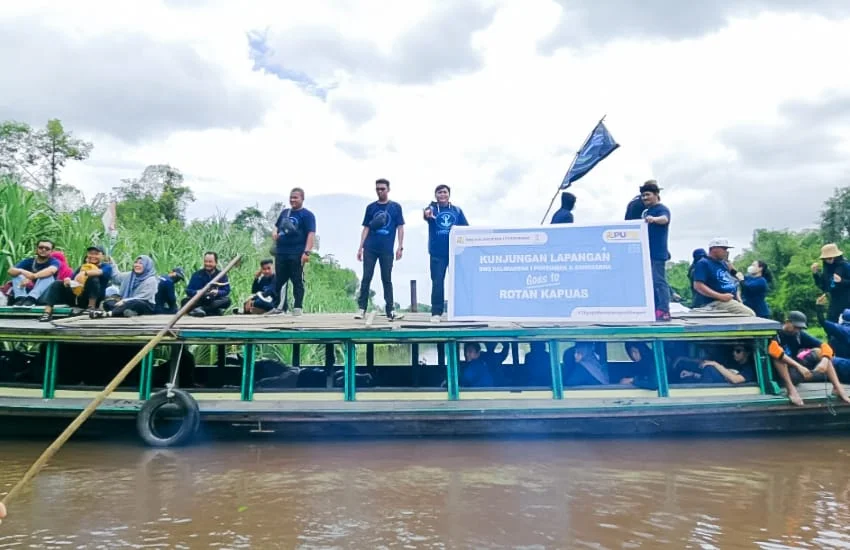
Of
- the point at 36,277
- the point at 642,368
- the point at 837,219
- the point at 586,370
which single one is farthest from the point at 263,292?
the point at 837,219

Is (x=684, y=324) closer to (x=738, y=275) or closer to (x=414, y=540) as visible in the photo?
(x=738, y=275)

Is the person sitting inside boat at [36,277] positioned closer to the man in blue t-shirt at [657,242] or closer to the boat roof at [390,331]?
the boat roof at [390,331]

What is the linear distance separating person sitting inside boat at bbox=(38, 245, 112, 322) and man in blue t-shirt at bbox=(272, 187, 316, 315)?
91.8 inches

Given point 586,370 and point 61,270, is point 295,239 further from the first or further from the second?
point 586,370

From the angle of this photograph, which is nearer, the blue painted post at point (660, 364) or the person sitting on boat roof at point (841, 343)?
the blue painted post at point (660, 364)

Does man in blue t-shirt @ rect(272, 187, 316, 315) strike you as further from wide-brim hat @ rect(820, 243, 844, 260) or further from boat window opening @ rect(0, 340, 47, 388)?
wide-brim hat @ rect(820, 243, 844, 260)

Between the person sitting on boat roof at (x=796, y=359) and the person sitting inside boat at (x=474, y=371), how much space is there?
10.5ft

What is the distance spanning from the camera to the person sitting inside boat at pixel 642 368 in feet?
Answer: 22.6

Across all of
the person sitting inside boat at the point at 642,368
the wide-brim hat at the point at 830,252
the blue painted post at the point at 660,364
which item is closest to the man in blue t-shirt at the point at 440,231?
the person sitting inside boat at the point at 642,368

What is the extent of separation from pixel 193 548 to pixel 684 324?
535 centimetres

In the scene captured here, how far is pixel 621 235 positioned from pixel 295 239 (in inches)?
161

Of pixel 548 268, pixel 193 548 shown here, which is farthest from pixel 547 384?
pixel 193 548

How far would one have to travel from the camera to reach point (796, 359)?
7020 millimetres

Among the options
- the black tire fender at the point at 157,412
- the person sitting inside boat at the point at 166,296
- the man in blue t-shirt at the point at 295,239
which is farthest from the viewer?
the person sitting inside boat at the point at 166,296
